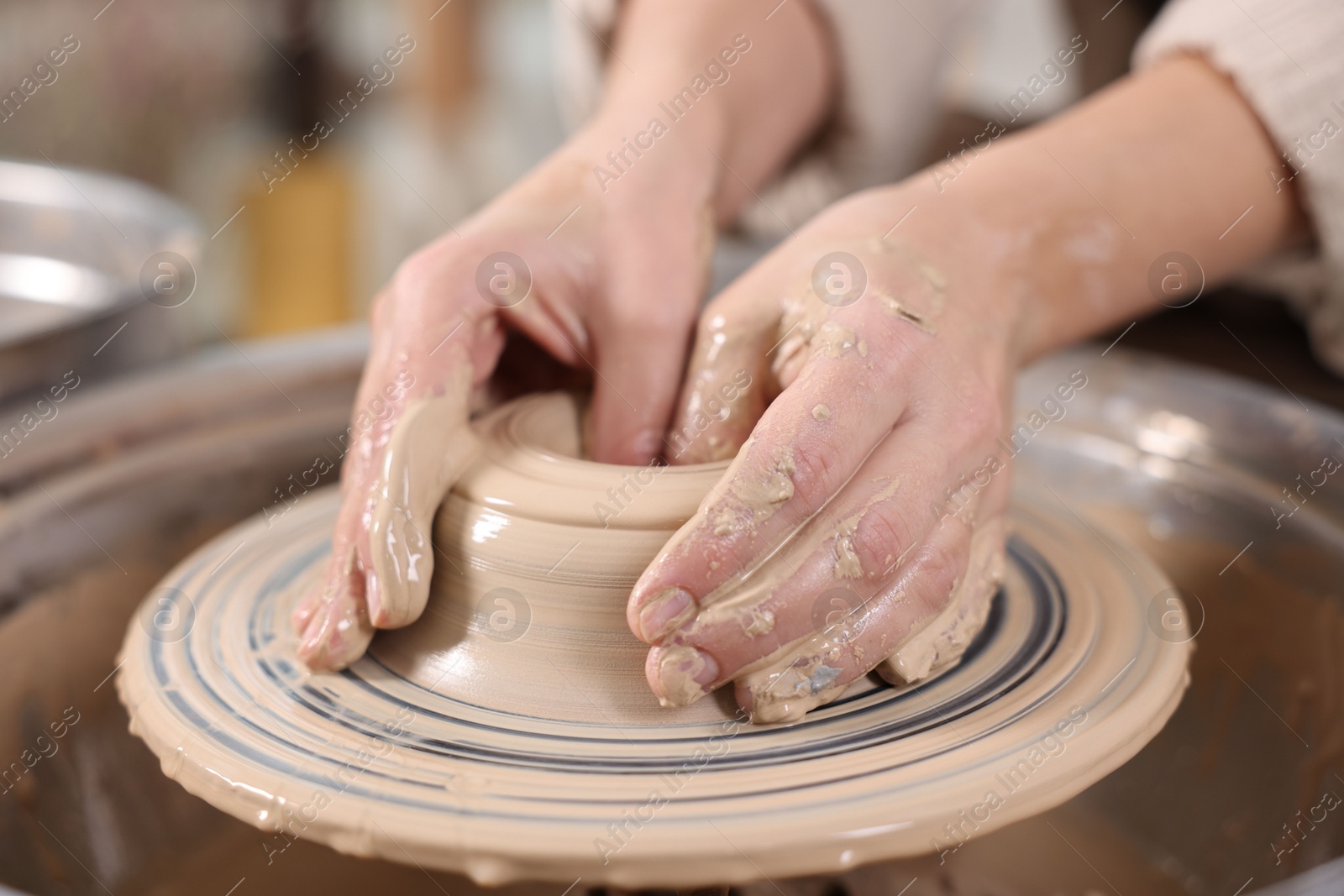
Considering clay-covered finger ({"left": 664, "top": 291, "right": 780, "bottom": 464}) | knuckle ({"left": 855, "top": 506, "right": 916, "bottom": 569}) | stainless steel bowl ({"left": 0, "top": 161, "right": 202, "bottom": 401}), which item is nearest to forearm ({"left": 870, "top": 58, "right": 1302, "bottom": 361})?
clay-covered finger ({"left": 664, "top": 291, "right": 780, "bottom": 464})

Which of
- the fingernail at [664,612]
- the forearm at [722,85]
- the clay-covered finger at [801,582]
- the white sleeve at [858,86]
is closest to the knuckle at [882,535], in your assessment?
the clay-covered finger at [801,582]

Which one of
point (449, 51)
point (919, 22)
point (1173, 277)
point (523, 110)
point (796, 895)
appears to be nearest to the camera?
point (796, 895)

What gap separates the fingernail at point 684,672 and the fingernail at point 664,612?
0.04 ft

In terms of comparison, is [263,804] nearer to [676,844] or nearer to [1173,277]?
[676,844]

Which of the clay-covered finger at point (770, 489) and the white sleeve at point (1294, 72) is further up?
the clay-covered finger at point (770, 489)

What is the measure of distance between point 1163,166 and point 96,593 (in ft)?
3.14

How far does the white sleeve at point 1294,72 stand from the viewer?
89 centimetres

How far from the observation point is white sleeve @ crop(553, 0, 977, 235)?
4.18ft

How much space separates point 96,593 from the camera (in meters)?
1.00

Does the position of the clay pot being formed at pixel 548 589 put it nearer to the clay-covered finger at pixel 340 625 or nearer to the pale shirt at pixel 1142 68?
the clay-covered finger at pixel 340 625

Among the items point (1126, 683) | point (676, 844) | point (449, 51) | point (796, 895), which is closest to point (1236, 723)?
point (1126, 683)

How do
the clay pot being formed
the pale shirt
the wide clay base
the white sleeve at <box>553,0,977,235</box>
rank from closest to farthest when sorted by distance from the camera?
1. the wide clay base
2. the clay pot being formed
3. the pale shirt
4. the white sleeve at <box>553,0,977,235</box>

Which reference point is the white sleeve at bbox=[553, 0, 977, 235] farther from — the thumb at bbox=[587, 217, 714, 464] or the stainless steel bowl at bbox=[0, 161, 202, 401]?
the stainless steel bowl at bbox=[0, 161, 202, 401]

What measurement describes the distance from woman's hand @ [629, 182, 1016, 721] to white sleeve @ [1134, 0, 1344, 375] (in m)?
0.31
